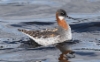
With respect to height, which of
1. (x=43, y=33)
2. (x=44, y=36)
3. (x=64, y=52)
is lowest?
(x=64, y=52)

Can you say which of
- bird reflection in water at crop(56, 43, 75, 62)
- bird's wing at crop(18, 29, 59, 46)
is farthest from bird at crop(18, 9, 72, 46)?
bird reflection in water at crop(56, 43, 75, 62)

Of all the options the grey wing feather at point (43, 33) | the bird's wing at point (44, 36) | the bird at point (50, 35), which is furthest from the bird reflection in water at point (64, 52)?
the grey wing feather at point (43, 33)

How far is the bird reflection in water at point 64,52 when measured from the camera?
17244mm

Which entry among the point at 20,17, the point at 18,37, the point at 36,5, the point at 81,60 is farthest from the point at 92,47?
the point at 36,5

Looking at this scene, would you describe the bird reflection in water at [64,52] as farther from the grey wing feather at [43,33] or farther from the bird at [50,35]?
the grey wing feather at [43,33]

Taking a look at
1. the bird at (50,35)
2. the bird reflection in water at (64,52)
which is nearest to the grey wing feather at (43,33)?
the bird at (50,35)

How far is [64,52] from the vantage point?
18234 millimetres

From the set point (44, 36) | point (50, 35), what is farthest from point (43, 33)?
point (50, 35)

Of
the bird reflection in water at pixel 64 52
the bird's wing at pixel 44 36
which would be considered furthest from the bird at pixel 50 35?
the bird reflection in water at pixel 64 52

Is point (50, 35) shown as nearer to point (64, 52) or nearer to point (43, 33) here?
point (43, 33)

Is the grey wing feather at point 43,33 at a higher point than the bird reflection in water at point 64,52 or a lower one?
higher

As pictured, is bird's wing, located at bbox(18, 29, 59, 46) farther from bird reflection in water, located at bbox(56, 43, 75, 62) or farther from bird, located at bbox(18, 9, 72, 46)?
bird reflection in water, located at bbox(56, 43, 75, 62)

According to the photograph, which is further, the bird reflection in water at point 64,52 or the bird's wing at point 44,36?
the bird's wing at point 44,36

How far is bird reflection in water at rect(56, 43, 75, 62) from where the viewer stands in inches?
679
